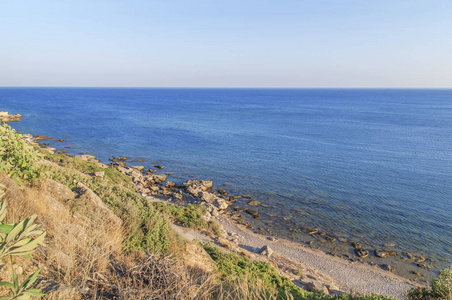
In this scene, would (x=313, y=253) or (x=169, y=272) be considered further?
(x=313, y=253)

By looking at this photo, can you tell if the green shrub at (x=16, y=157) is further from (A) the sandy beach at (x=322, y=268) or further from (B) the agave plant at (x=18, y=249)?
(A) the sandy beach at (x=322, y=268)

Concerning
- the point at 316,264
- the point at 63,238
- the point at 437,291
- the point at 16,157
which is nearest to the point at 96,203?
the point at 16,157

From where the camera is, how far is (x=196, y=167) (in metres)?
43.1

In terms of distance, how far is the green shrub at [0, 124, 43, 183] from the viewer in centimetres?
916

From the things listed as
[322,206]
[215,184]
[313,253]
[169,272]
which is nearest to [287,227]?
[313,253]

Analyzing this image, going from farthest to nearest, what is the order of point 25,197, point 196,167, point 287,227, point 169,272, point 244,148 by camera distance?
point 244,148 < point 196,167 < point 287,227 < point 25,197 < point 169,272

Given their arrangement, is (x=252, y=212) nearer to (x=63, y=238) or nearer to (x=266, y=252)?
(x=266, y=252)

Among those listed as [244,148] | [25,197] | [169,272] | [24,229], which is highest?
[24,229]

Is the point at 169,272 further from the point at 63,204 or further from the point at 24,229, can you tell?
the point at 63,204

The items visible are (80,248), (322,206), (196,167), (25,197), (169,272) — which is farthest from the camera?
(196,167)

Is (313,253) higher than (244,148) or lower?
lower

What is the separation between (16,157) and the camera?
30.9 feet

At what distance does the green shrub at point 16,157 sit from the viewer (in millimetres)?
9156

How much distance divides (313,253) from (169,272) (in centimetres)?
2061
